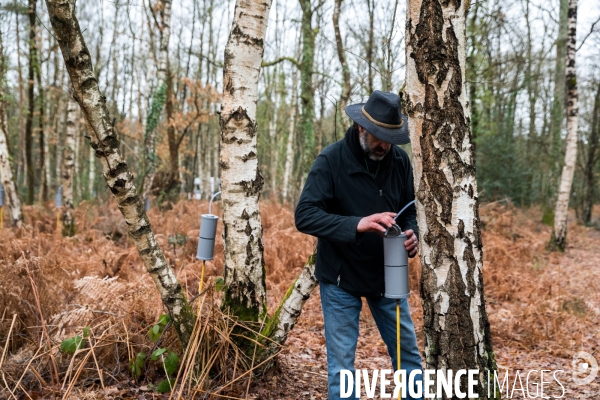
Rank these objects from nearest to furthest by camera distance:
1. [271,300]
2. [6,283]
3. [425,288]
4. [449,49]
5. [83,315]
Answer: [449,49], [425,288], [83,315], [6,283], [271,300]

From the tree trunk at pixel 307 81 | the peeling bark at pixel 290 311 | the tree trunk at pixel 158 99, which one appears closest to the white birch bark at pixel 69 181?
the tree trunk at pixel 158 99

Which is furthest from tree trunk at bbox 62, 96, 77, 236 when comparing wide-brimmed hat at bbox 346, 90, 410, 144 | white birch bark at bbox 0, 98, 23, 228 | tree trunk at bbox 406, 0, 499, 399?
tree trunk at bbox 406, 0, 499, 399

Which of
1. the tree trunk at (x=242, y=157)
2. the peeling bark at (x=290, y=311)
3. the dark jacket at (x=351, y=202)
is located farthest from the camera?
the peeling bark at (x=290, y=311)

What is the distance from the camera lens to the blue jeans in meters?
2.93

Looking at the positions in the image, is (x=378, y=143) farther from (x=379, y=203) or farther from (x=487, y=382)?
(x=487, y=382)

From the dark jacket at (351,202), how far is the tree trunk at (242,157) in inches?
28.9

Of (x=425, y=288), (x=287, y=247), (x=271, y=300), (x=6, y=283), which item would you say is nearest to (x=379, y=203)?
(x=425, y=288)

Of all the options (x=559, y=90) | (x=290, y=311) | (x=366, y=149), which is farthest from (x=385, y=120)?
(x=559, y=90)

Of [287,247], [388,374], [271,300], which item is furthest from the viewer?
[287,247]

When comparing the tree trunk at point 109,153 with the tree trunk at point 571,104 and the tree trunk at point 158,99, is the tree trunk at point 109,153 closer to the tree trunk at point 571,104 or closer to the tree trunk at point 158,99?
the tree trunk at point 158,99

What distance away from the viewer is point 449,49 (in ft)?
7.53

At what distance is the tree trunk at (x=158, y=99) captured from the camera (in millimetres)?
11695

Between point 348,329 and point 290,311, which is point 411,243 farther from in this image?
point 290,311

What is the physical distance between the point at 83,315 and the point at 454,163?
123 inches
